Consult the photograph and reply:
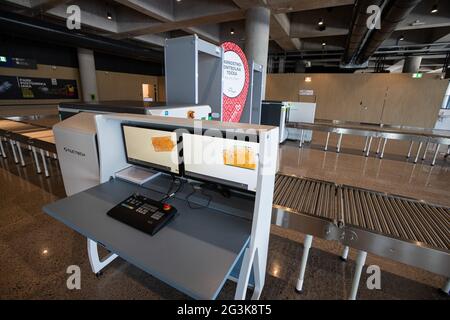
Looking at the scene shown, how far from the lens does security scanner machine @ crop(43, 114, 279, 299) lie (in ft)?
2.60

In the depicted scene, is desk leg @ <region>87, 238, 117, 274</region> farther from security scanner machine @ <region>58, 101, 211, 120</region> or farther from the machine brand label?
security scanner machine @ <region>58, 101, 211, 120</region>

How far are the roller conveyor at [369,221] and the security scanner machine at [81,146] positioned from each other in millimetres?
898

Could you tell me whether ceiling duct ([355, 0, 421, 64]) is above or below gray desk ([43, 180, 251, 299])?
above

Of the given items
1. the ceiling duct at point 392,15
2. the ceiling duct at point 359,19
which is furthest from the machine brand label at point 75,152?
the ceiling duct at point 392,15

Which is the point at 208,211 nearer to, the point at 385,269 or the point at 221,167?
the point at 221,167

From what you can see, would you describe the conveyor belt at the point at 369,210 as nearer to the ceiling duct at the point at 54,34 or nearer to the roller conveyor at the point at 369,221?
the roller conveyor at the point at 369,221

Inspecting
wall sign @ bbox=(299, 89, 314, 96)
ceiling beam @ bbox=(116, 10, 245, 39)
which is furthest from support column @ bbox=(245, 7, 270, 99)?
wall sign @ bbox=(299, 89, 314, 96)

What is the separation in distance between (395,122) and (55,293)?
1075 centimetres

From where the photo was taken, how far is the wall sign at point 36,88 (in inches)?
232

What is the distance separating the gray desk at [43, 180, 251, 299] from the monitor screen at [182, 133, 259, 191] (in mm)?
183

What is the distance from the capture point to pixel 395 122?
8.23 meters

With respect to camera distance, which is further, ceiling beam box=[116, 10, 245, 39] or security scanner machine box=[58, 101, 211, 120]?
ceiling beam box=[116, 10, 245, 39]

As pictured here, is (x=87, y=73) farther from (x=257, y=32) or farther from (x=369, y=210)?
(x=369, y=210)
